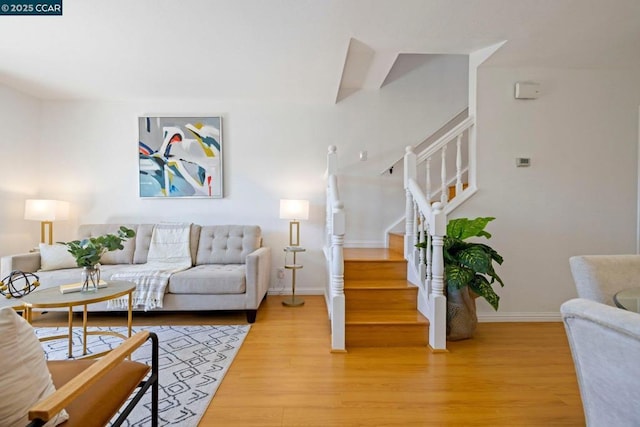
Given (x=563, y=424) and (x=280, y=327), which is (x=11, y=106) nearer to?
(x=280, y=327)

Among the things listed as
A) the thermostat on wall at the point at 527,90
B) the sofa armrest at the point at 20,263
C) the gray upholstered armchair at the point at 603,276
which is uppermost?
the thermostat on wall at the point at 527,90

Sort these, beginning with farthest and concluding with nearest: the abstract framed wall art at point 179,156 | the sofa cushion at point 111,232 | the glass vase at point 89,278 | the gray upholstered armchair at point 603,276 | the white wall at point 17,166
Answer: the abstract framed wall art at point 179,156, the sofa cushion at point 111,232, the white wall at point 17,166, the glass vase at point 89,278, the gray upholstered armchair at point 603,276

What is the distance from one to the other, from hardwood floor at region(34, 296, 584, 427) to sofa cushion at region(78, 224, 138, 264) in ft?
6.28

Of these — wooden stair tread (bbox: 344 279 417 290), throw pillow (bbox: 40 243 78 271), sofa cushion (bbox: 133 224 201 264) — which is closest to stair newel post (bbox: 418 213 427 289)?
wooden stair tread (bbox: 344 279 417 290)

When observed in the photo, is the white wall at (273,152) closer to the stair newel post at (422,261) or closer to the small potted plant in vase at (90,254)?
the stair newel post at (422,261)

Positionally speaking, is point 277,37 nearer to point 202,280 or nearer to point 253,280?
point 253,280

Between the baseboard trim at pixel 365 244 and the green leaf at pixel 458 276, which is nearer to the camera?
the green leaf at pixel 458 276

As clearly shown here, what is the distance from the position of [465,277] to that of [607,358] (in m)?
1.55

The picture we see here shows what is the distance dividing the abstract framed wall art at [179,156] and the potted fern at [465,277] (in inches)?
107

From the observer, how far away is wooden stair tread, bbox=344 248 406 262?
10.0 ft

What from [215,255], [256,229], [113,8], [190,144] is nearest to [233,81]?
→ [190,144]

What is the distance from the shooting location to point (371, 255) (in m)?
3.33

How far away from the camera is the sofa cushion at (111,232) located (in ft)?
11.8

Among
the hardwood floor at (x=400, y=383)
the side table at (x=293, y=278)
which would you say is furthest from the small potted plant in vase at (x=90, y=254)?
the side table at (x=293, y=278)
